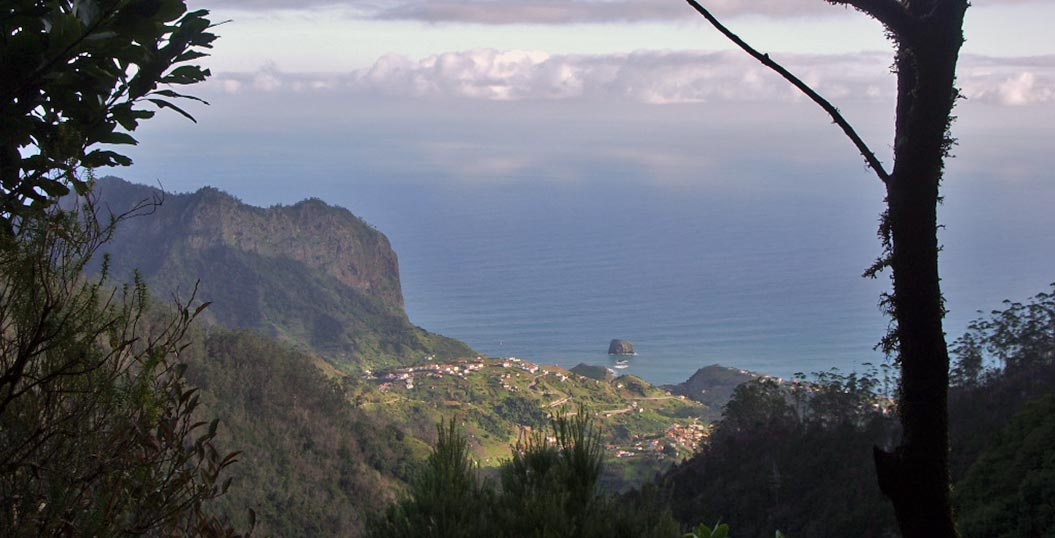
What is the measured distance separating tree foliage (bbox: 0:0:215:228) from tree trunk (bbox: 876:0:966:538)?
1259 mm

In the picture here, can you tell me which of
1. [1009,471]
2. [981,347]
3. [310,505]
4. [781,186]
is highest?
[781,186]

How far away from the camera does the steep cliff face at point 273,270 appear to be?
71.1 m

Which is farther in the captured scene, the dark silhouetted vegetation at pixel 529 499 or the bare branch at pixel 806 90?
the dark silhouetted vegetation at pixel 529 499

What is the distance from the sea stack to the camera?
86375 mm

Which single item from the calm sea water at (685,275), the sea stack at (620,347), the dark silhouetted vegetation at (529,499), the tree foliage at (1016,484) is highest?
the calm sea water at (685,275)

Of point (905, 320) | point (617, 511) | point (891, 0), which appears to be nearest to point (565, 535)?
point (617, 511)

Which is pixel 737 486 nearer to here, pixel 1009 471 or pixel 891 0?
pixel 1009 471

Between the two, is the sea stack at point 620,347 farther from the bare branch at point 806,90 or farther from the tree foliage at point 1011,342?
the bare branch at point 806,90

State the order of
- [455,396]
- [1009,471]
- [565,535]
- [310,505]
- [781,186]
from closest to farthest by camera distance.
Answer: [565,535]
[1009,471]
[310,505]
[455,396]
[781,186]

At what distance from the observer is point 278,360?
3794cm

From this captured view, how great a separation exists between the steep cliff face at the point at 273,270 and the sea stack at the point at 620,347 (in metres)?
20.3

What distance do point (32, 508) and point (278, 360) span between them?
3793 centimetres

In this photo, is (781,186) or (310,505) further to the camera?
(781,186)

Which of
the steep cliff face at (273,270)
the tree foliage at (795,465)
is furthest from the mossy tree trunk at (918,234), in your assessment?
the steep cliff face at (273,270)
